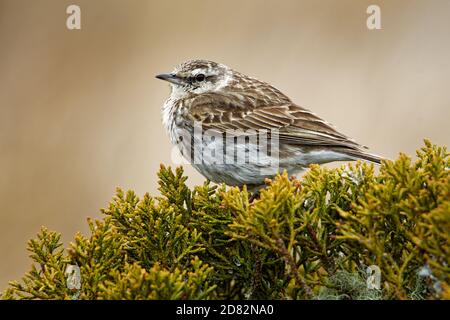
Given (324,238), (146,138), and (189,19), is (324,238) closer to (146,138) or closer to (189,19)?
(146,138)

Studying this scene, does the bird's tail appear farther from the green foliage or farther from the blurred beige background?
the blurred beige background

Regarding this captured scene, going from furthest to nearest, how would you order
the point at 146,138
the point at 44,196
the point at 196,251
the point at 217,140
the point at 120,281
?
1. the point at 146,138
2. the point at 44,196
3. the point at 217,140
4. the point at 196,251
5. the point at 120,281

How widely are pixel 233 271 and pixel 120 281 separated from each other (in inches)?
32.1

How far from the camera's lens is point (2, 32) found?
918 centimetres

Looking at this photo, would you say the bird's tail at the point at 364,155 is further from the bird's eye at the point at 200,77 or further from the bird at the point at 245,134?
the bird's eye at the point at 200,77

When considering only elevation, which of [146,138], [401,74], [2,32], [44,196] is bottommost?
[44,196]

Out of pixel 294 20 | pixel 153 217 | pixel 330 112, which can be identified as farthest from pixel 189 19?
pixel 153 217

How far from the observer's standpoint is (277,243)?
3104mm

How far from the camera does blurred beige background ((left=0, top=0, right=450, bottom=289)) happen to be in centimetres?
852

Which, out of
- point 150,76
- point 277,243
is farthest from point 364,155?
point 150,76

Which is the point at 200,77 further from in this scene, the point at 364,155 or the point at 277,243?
the point at 277,243

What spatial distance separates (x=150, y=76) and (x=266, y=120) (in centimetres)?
402

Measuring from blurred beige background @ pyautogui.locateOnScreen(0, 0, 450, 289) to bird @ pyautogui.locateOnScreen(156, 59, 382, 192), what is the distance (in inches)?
92.7

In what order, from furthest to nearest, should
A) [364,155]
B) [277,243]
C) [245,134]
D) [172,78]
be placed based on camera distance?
[172,78] < [245,134] < [364,155] < [277,243]
